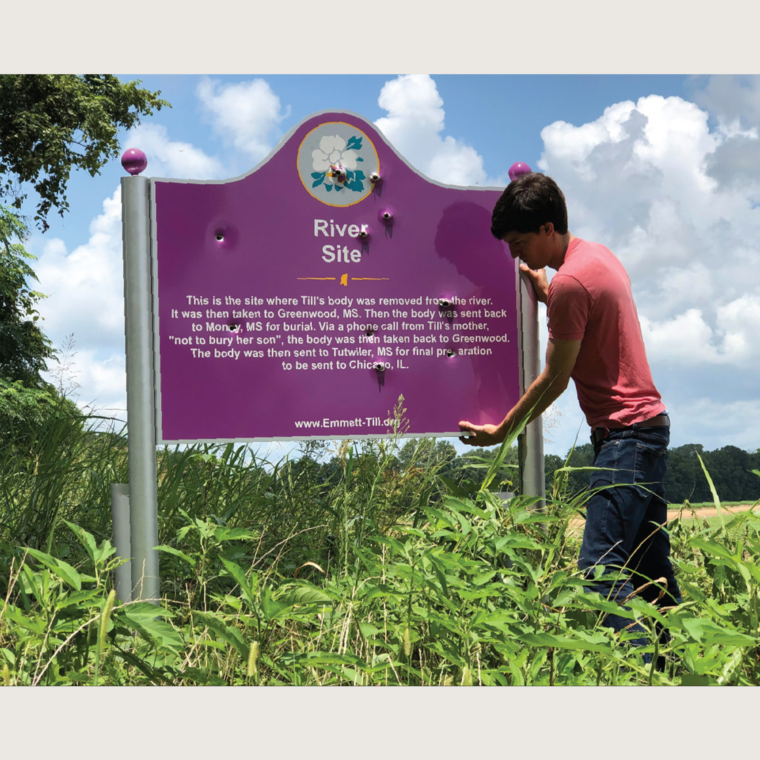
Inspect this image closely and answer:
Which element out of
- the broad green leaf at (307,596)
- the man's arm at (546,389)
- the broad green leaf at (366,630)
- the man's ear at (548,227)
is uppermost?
the man's ear at (548,227)

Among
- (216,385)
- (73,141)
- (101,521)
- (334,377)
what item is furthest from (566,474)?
(73,141)

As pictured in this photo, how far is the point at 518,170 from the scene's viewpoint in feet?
12.7

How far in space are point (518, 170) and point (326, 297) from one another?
4.32 feet

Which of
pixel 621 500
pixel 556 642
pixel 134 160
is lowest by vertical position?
pixel 556 642

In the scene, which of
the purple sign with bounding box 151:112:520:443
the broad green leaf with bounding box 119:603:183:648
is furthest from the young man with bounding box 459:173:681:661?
the broad green leaf with bounding box 119:603:183:648

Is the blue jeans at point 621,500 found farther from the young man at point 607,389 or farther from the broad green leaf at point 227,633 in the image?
the broad green leaf at point 227,633

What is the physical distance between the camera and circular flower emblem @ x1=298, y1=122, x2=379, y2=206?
3.57 metres

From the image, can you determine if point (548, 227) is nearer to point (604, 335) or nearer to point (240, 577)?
point (604, 335)

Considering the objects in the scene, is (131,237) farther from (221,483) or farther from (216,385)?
(221,483)

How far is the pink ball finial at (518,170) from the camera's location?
3.86m

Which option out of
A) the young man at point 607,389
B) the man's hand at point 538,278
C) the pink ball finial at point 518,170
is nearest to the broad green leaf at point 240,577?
the young man at point 607,389

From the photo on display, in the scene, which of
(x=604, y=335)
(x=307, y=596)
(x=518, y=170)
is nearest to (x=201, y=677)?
(x=307, y=596)

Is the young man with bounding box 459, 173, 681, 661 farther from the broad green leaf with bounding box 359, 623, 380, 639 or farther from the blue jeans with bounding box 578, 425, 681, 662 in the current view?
the broad green leaf with bounding box 359, 623, 380, 639

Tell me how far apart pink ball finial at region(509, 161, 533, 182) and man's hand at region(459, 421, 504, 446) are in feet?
4.55
